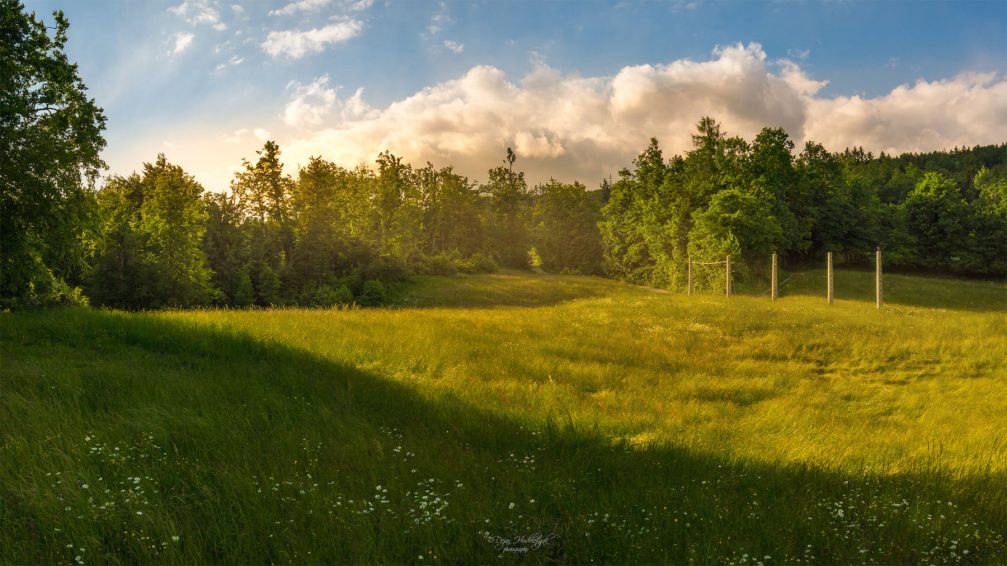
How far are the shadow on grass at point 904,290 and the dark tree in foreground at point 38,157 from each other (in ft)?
138

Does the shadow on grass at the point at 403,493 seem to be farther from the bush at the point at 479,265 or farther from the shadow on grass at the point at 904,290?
the bush at the point at 479,265

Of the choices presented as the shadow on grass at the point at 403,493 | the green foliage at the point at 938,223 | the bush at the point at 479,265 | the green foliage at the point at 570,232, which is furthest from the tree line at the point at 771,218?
the shadow on grass at the point at 403,493

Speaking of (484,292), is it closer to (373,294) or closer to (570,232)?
(373,294)

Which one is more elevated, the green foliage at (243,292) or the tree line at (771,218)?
the tree line at (771,218)

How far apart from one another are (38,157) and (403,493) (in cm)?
1582

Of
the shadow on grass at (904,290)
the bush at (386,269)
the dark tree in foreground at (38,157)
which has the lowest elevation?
the shadow on grass at (904,290)

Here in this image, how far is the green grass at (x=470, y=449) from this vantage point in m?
4.04

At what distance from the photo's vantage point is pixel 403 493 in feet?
15.7

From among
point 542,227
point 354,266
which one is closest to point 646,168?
point 542,227

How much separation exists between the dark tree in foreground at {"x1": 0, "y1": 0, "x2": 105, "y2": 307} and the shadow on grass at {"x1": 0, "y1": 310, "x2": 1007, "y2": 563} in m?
8.96

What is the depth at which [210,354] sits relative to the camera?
11.3 meters

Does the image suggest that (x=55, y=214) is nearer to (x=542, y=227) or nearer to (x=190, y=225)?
(x=190, y=225)
